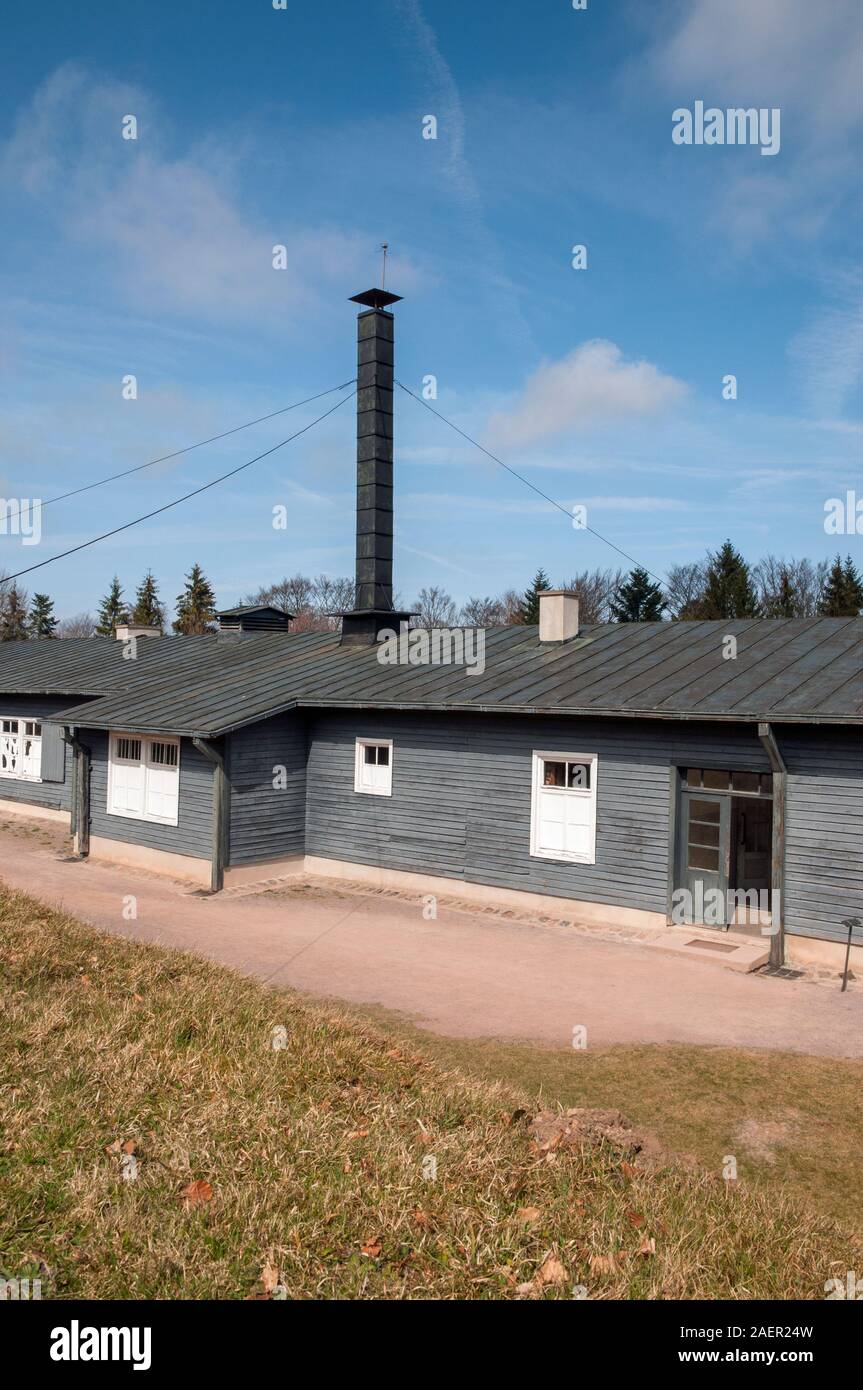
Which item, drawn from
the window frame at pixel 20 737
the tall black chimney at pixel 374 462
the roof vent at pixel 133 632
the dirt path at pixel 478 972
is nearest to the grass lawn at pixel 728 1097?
the dirt path at pixel 478 972

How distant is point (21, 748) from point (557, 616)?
15.5 m

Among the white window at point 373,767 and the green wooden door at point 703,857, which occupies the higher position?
the white window at point 373,767

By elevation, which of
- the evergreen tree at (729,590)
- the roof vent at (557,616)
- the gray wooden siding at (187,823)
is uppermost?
the evergreen tree at (729,590)

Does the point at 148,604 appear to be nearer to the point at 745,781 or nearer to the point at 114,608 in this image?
the point at 114,608

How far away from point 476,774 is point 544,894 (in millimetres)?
2210

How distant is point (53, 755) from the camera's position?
24000mm

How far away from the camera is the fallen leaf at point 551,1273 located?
4422 millimetres

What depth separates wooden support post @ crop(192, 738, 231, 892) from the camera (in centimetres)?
1686

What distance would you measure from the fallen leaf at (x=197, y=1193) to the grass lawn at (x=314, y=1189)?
1 centimetres

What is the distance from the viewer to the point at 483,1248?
4582 mm

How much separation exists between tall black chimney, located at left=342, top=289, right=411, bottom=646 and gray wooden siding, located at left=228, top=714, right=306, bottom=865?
4457 millimetres

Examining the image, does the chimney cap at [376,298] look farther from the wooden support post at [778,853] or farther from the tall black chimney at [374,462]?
the wooden support post at [778,853]
